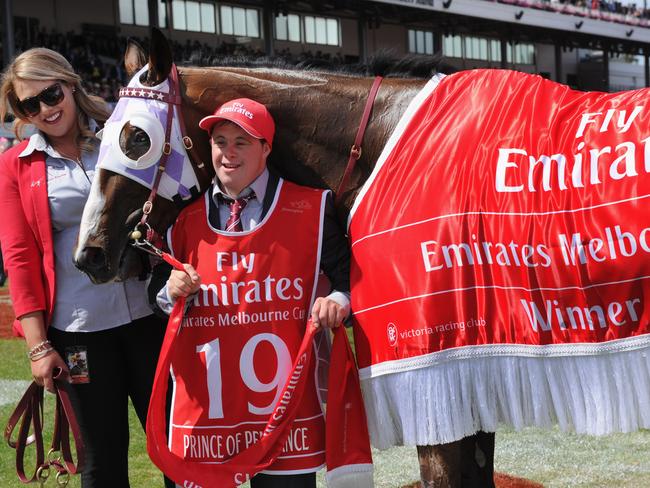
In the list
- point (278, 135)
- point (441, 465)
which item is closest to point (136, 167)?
point (278, 135)

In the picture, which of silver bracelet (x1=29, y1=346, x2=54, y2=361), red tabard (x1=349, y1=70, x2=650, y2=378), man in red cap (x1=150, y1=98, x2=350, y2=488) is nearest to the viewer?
red tabard (x1=349, y1=70, x2=650, y2=378)

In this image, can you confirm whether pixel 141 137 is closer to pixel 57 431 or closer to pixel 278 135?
pixel 278 135

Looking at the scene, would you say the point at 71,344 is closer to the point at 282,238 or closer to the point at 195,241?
the point at 195,241

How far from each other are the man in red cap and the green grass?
1.65 metres

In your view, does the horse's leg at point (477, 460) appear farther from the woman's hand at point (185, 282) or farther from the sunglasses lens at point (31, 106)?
the sunglasses lens at point (31, 106)

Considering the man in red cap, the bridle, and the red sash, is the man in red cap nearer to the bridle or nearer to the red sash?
the red sash

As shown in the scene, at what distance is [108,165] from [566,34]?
1671 inches

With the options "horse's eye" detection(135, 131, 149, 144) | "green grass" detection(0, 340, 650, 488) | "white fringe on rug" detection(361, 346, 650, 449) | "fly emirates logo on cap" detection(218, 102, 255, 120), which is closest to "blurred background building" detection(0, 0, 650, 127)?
"green grass" detection(0, 340, 650, 488)

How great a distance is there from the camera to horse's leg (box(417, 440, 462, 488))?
2.16 m

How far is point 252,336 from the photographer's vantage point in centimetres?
227

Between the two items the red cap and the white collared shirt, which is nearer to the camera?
the red cap

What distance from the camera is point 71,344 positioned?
8.94 ft

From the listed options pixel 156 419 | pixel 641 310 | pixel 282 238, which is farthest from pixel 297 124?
pixel 641 310

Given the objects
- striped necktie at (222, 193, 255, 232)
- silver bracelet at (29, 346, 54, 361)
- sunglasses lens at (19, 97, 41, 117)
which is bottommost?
silver bracelet at (29, 346, 54, 361)
